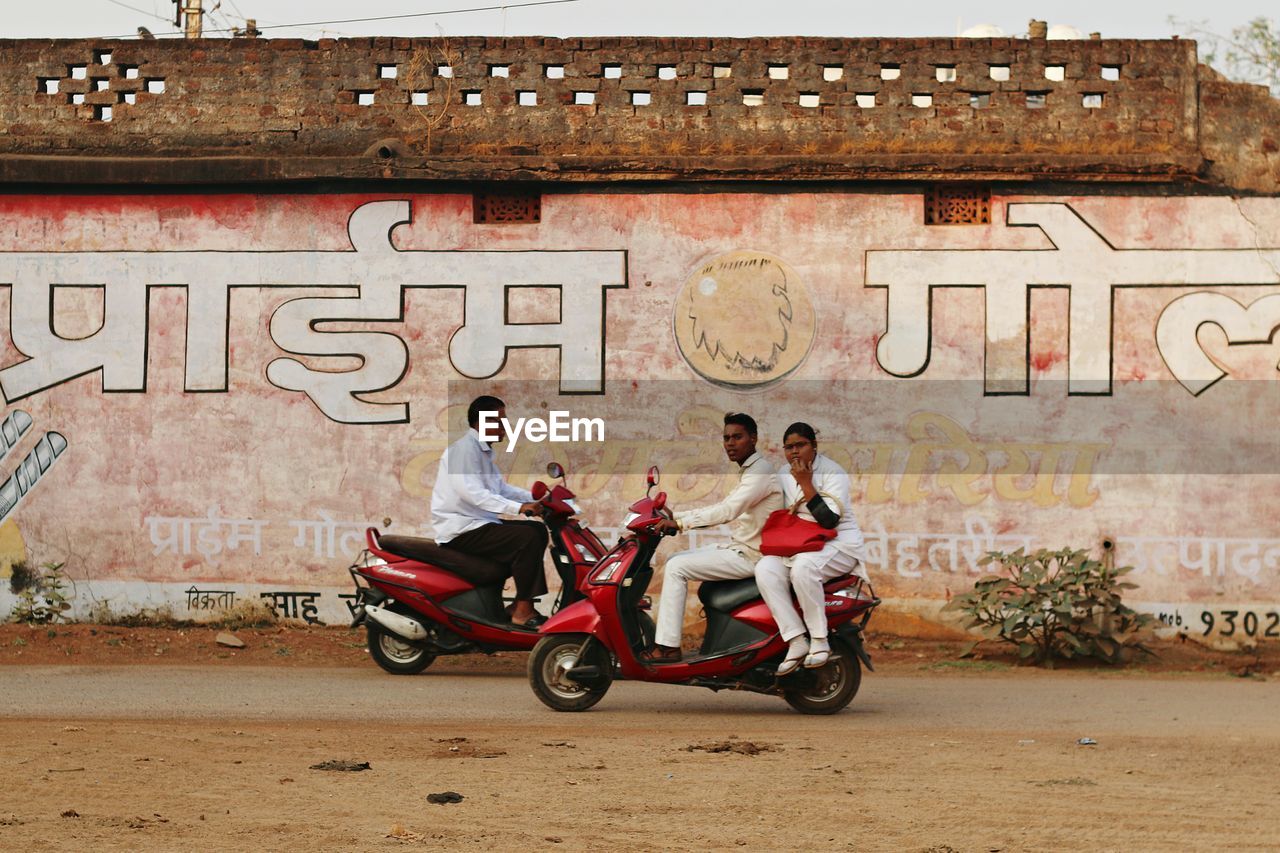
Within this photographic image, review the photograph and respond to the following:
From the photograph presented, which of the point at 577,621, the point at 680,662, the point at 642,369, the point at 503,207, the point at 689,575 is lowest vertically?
the point at 680,662

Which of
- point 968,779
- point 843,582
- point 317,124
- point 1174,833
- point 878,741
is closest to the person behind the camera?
point 1174,833

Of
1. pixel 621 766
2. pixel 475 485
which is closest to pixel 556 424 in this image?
pixel 475 485

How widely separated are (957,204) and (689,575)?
5406 mm

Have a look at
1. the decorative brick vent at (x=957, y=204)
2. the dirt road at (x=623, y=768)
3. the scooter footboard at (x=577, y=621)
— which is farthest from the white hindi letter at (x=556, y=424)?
the scooter footboard at (x=577, y=621)

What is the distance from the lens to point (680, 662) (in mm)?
8703

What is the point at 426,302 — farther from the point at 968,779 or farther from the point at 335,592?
the point at 968,779

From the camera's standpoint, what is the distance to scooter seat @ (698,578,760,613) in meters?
8.67

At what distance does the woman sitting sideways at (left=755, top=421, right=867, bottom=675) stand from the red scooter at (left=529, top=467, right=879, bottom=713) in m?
0.15

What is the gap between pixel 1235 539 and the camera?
12430mm

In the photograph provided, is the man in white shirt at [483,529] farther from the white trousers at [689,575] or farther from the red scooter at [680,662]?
the white trousers at [689,575]

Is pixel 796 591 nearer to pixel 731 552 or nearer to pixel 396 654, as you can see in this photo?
pixel 731 552

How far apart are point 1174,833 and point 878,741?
2109mm

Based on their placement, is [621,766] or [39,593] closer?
[621,766]

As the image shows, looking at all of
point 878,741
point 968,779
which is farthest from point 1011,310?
point 968,779
